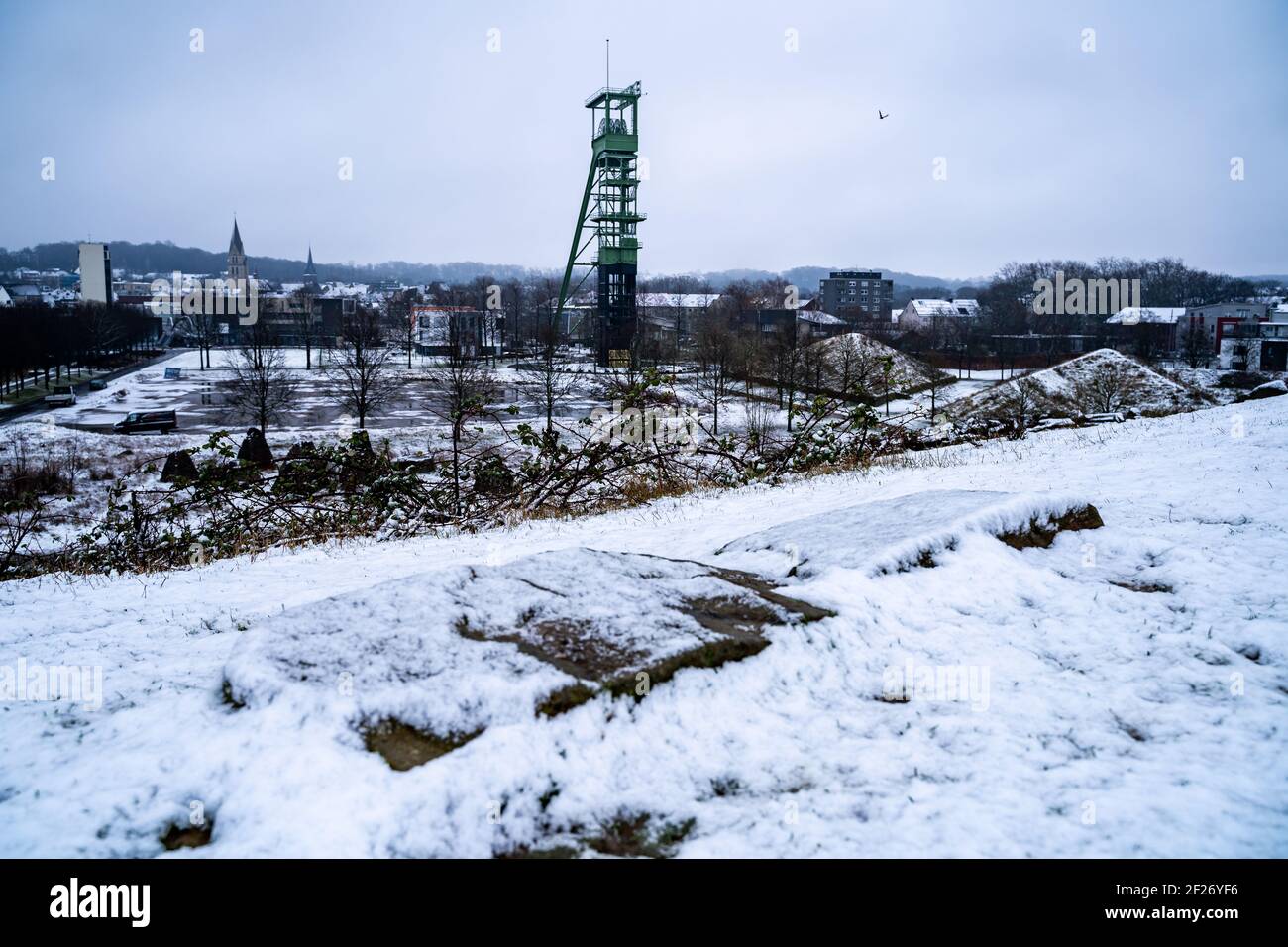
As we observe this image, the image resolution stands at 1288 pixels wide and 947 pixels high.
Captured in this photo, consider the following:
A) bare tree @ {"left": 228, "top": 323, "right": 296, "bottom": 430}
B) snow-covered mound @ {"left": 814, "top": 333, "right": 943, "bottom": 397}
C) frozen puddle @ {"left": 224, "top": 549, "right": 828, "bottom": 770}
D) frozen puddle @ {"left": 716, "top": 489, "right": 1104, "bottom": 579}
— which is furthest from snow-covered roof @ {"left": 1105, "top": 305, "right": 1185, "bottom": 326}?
frozen puddle @ {"left": 224, "top": 549, "right": 828, "bottom": 770}

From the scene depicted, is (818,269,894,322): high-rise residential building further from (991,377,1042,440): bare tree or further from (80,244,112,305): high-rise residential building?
(80,244,112,305): high-rise residential building

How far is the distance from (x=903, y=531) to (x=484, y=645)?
329 centimetres

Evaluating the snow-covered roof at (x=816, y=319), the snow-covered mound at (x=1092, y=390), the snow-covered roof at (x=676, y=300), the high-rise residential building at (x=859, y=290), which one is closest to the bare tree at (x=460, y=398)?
the snow-covered mound at (x=1092, y=390)

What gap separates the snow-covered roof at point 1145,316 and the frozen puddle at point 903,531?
92.8 meters

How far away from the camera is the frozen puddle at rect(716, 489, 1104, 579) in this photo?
5.58 m

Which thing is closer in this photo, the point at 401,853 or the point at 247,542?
the point at 401,853

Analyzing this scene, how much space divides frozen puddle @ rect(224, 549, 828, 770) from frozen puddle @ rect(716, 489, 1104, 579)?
26.1 inches

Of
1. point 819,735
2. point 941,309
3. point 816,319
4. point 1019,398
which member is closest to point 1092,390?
point 1019,398

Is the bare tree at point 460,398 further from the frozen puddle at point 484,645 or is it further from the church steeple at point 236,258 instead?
the church steeple at point 236,258

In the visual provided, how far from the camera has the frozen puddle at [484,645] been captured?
3508mm

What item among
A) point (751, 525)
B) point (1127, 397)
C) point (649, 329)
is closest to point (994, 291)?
point (649, 329)

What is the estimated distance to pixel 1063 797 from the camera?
3094 mm
